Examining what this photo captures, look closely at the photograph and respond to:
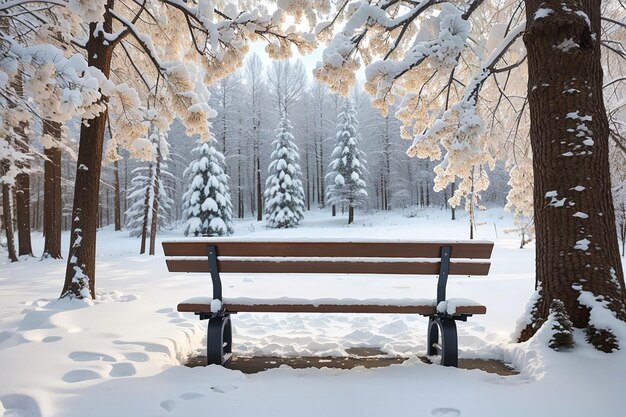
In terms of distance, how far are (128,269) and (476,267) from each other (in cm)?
992

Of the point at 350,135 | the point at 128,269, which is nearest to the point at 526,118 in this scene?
the point at 128,269

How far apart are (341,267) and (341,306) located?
1.06ft

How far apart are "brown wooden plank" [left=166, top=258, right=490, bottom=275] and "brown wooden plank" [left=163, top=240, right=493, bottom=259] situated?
0.09 metres

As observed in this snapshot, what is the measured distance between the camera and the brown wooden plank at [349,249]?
3217 mm

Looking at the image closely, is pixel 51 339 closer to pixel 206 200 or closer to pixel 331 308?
pixel 331 308

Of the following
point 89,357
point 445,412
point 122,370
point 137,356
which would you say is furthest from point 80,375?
point 445,412

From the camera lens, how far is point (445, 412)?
7.69 ft

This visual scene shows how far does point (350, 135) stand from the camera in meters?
31.5

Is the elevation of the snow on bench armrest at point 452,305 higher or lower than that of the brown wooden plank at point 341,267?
lower

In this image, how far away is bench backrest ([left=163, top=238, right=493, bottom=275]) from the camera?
3.23 meters

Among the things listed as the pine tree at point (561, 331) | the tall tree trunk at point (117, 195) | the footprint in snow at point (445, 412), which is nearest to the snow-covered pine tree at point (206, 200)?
the tall tree trunk at point (117, 195)

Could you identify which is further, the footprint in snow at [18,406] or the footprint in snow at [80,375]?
the footprint in snow at [80,375]

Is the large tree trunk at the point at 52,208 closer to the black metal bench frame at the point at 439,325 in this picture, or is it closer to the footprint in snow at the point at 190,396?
the black metal bench frame at the point at 439,325

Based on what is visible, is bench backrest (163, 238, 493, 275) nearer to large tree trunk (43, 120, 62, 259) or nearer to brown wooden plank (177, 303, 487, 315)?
brown wooden plank (177, 303, 487, 315)
